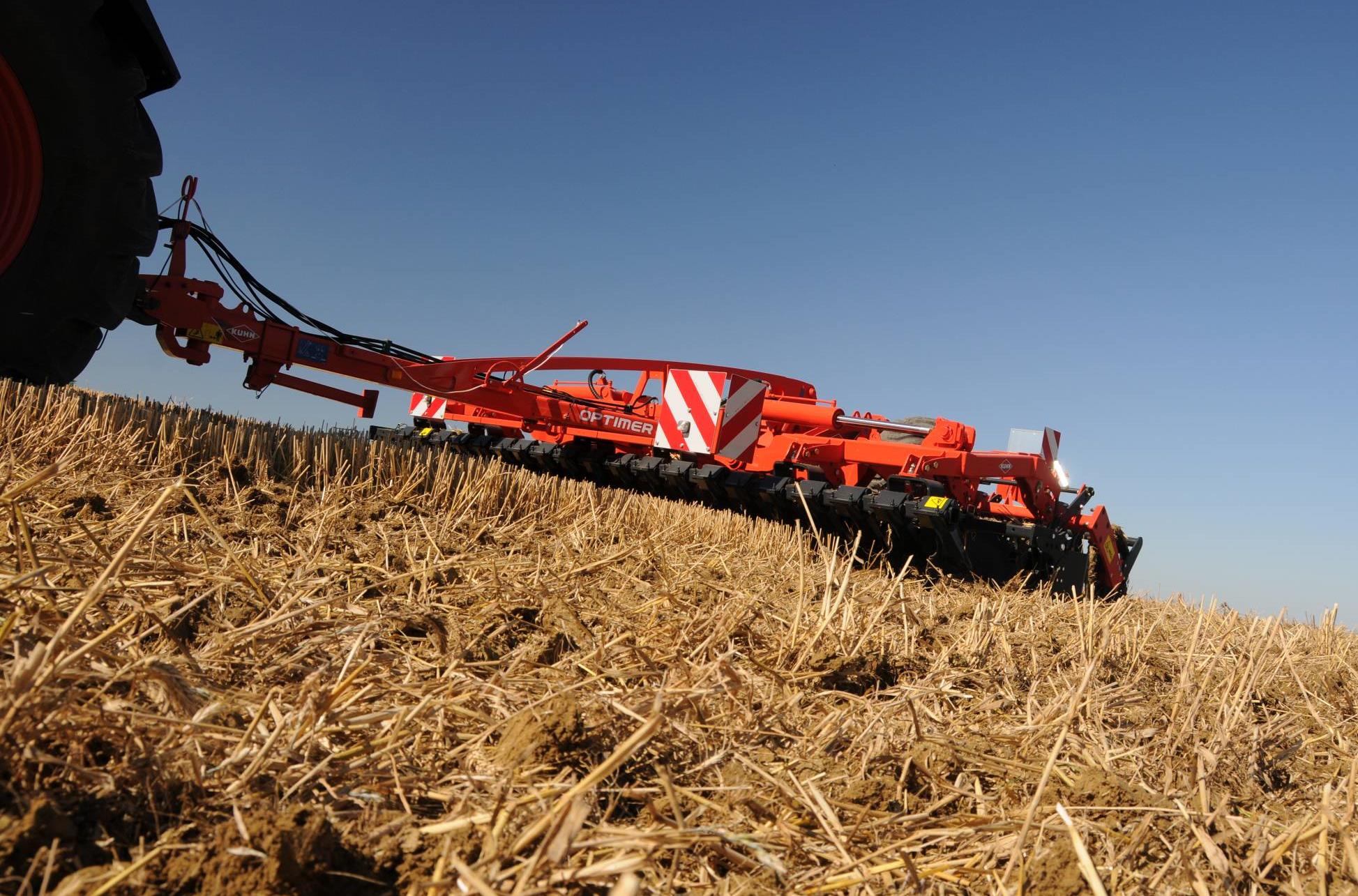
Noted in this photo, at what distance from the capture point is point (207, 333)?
17.6 ft

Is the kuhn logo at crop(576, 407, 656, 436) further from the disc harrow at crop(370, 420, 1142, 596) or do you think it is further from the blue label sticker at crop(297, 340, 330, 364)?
the blue label sticker at crop(297, 340, 330, 364)

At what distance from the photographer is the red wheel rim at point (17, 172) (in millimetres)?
3639

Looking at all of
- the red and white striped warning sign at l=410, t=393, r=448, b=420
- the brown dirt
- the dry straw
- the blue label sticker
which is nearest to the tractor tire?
the dry straw

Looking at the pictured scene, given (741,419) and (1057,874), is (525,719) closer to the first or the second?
(1057,874)

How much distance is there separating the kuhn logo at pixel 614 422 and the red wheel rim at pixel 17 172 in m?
4.94

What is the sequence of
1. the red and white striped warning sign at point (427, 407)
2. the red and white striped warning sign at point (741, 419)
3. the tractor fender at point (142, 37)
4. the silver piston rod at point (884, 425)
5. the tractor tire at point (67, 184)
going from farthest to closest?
the red and white striped warning sign at point (427, 407), the silver piston rod at point (884, 425), the red and white striped warning sign at point (741, 419), the tractor fender at point (142, 37), the tractor tire at point (67, 184)

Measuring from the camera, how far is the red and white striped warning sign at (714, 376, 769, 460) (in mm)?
7246

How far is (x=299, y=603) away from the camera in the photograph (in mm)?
2566

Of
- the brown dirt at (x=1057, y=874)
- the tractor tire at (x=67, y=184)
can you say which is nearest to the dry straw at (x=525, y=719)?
the brown dirt at (x=1057, y=874)

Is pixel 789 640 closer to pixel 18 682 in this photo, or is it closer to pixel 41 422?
pixel 18 682

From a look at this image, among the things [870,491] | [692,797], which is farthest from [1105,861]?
[870,491]

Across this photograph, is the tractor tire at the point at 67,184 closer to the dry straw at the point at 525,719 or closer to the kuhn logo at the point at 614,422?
the dry straw at the point at 525,719

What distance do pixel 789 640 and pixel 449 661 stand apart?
3.58 feet

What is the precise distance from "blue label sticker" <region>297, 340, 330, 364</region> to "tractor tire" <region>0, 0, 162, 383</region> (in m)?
1.63
